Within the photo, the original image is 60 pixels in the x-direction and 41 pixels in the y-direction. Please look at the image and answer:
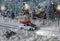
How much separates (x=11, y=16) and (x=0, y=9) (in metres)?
1.36

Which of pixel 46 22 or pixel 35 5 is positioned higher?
pixel 35 5

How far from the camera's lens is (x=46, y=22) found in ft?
37.3

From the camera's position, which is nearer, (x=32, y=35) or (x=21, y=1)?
(x=32, y=35)

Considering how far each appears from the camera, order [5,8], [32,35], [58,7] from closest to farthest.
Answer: [32,35] → [58,7] → [5,8]

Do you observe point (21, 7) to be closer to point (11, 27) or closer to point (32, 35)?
point (11, 27)

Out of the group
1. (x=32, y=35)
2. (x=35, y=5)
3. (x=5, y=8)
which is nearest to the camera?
(x=32, y=35)

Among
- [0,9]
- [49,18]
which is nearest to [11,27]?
[49,18]

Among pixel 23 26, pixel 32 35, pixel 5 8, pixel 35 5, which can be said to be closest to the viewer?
pixel 32 35

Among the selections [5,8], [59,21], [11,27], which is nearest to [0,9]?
[5,8]

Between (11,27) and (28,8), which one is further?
(28,8)

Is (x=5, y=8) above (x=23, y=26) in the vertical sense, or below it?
above

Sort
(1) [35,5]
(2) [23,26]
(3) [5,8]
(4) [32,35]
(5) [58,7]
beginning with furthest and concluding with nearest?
(3) [5,8] < (1) [35,5] < (5) [58,7] < (2) [23,26] < (4) [32,35]

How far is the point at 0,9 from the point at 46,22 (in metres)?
3.78

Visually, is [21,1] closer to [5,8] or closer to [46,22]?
[5,8]
